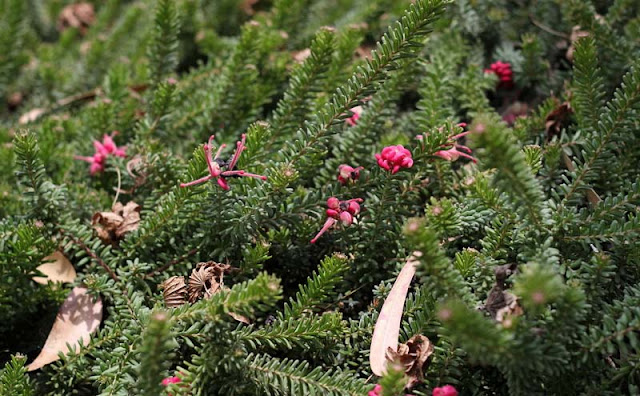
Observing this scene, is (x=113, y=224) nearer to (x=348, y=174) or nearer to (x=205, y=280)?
(x=205, y=280)

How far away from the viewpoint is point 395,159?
154 centimetres

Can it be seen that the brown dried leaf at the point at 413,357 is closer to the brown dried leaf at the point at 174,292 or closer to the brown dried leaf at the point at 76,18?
the brown dried leaf at the point at 174,292

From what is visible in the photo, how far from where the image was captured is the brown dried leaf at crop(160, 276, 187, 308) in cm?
152

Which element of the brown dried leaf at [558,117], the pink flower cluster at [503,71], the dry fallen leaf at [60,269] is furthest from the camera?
the pink flower cluster at [503,71]

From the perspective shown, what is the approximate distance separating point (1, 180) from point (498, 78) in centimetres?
188

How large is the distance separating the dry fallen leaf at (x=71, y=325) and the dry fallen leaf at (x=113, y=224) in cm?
17

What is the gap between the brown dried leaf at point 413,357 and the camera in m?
1.36

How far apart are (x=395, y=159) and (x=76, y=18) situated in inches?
103

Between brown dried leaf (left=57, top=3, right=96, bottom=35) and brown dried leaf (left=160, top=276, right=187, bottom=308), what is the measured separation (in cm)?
236

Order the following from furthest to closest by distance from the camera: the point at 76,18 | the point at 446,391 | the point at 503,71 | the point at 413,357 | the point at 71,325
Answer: the point at 76,18 → the point at 503,71 → the point at 71,325 → the point at 413,357 → the point at 446,391

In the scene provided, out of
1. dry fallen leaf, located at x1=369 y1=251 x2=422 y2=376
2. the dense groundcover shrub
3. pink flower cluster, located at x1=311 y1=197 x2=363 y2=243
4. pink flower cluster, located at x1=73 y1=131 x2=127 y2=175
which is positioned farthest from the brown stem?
dry fallen leaf, located at x1=369 y1=251 x2=422 y2=376

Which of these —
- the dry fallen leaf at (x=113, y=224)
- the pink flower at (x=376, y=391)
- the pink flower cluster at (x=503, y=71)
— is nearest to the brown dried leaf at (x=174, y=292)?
the dry fallen leaf at (x=113, y=224)

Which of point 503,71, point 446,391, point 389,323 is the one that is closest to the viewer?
point 446,391

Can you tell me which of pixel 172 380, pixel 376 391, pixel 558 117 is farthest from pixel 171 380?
pixel 558 117
